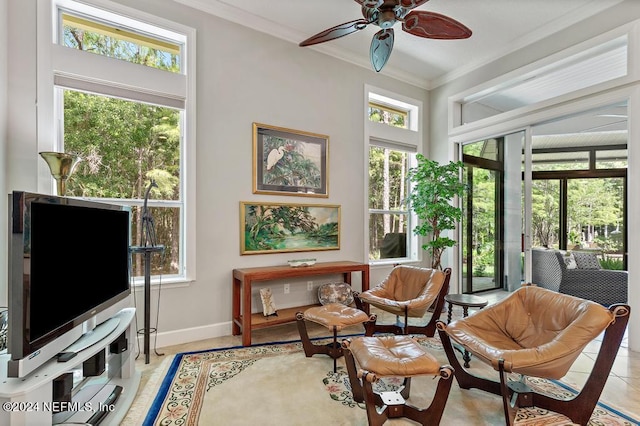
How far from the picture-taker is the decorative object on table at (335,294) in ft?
12.5

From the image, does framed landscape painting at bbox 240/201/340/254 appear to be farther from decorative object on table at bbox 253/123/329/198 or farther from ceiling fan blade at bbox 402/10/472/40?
ceiling fan blade at bbox 402/10/472/40

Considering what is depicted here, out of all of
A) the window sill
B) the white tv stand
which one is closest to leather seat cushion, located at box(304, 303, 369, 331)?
the window sill

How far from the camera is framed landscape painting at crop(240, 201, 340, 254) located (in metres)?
3.49

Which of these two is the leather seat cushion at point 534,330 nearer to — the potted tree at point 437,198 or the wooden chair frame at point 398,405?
the wooden chair frame at point 398,405

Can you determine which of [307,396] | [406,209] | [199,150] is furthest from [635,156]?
[199,150]

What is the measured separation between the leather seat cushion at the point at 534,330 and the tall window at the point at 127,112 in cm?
265

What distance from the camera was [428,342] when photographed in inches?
125

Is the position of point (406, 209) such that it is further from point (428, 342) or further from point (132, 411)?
point (132, 411)

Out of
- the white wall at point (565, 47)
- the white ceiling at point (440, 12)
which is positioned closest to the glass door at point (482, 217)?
the white wall at point (565, 47)

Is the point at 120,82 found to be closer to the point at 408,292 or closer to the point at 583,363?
the point at 408,292

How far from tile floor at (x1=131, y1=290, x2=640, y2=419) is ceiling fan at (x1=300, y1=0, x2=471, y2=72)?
2.74 meters

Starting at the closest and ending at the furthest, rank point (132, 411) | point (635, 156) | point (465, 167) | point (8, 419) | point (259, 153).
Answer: point (8, 419) < point (132, 411) < point (635, 156) < point (259, 153) < point (465, 167)

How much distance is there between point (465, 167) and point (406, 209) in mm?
1031

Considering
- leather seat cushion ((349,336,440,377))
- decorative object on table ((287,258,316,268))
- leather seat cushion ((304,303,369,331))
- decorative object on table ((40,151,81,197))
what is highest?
decorative object on table ((40,151,81,197))
